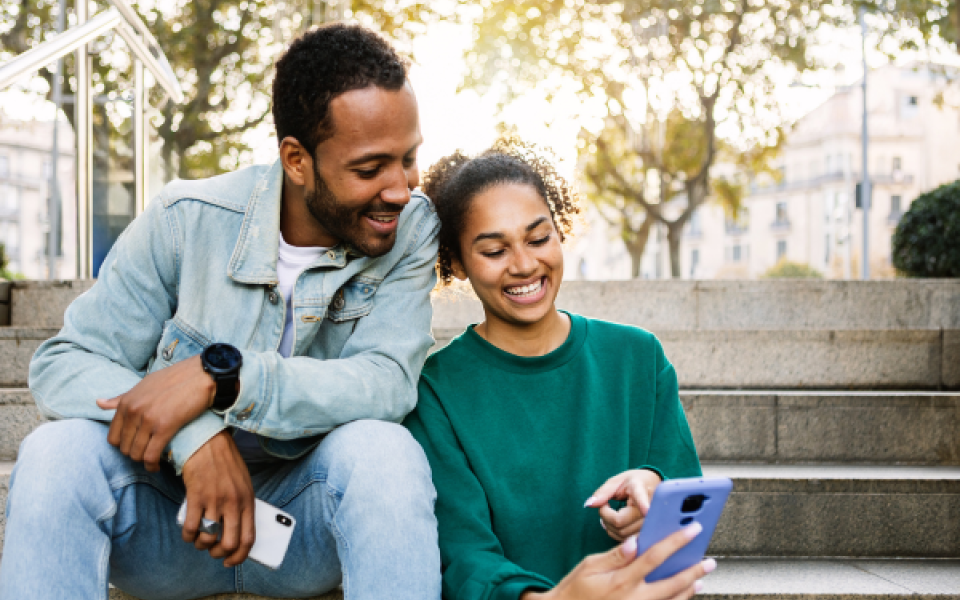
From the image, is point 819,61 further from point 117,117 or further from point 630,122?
point 117,117

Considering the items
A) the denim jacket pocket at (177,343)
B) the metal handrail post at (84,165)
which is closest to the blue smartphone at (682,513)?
the denim jacket pocket at (177,343)

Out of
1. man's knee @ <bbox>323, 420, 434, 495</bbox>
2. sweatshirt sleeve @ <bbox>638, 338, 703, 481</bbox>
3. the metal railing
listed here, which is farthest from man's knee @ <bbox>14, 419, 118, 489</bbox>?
the metal railing

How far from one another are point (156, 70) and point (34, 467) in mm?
4282

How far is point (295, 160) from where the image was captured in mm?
2109

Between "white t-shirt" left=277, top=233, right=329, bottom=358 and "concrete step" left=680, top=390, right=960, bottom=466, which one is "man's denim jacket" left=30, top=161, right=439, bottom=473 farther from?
"concrete step" left=680, top=390, right=960, bottom=466

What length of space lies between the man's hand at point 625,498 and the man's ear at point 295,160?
3.39 feet

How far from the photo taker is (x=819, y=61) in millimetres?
13977

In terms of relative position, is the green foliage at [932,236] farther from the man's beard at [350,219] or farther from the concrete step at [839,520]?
the man's beard at [350,219]

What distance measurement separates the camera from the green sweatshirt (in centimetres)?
199

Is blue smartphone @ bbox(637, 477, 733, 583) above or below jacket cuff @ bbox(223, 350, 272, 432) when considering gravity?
below

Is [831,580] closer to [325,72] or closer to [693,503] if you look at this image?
[693,503]

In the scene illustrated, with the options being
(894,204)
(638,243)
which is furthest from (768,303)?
A: (894,204)

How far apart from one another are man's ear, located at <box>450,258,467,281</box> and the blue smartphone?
100cm

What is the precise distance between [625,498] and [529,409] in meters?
0.35
